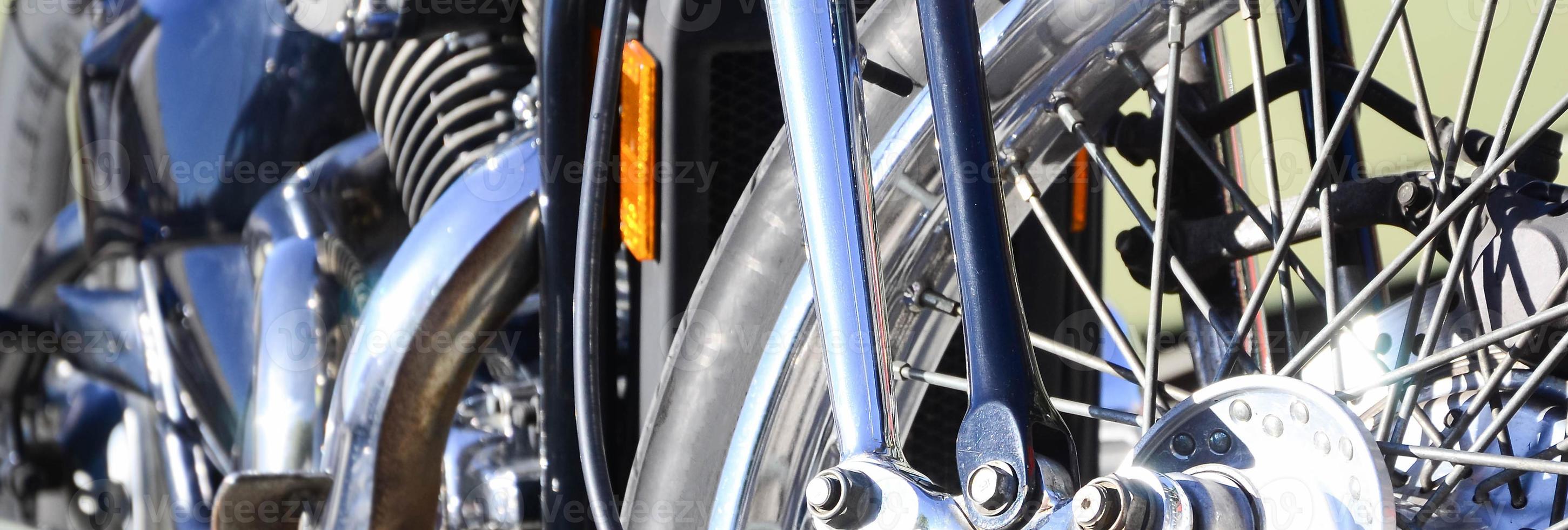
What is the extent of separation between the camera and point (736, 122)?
1090 mm

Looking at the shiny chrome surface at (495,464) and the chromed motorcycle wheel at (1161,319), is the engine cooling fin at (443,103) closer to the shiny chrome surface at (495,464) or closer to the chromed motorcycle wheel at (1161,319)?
the shiny chrome surface at (495,464)

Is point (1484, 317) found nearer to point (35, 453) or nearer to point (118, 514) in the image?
point (118, 514)

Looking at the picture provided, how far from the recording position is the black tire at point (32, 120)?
6.11 ft

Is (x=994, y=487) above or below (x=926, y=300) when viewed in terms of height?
below

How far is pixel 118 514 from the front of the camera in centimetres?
191

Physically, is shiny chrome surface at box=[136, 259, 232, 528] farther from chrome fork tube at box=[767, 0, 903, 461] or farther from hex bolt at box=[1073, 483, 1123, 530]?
hex bolt at box=[1073, 483, 1123, 530]

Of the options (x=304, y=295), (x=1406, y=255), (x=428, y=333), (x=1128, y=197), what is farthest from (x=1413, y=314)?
(x=304, y=295)

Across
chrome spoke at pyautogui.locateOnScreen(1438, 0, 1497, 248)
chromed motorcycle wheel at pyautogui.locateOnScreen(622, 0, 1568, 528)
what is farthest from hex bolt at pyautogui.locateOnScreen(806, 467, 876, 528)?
chrome spoke at pyautogui.locateOnScreen(1438, 0, 1497, 248)

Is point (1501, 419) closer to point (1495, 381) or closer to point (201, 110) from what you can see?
point (1495, 381)

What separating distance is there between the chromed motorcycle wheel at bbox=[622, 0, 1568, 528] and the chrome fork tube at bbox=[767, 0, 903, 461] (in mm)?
22

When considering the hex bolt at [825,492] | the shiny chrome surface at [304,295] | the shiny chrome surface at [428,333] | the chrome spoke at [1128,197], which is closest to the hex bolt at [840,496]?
the hex bolt at [825,492]

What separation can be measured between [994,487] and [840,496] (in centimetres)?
8

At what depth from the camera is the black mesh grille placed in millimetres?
1074

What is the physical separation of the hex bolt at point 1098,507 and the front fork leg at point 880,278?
0.05 meters
